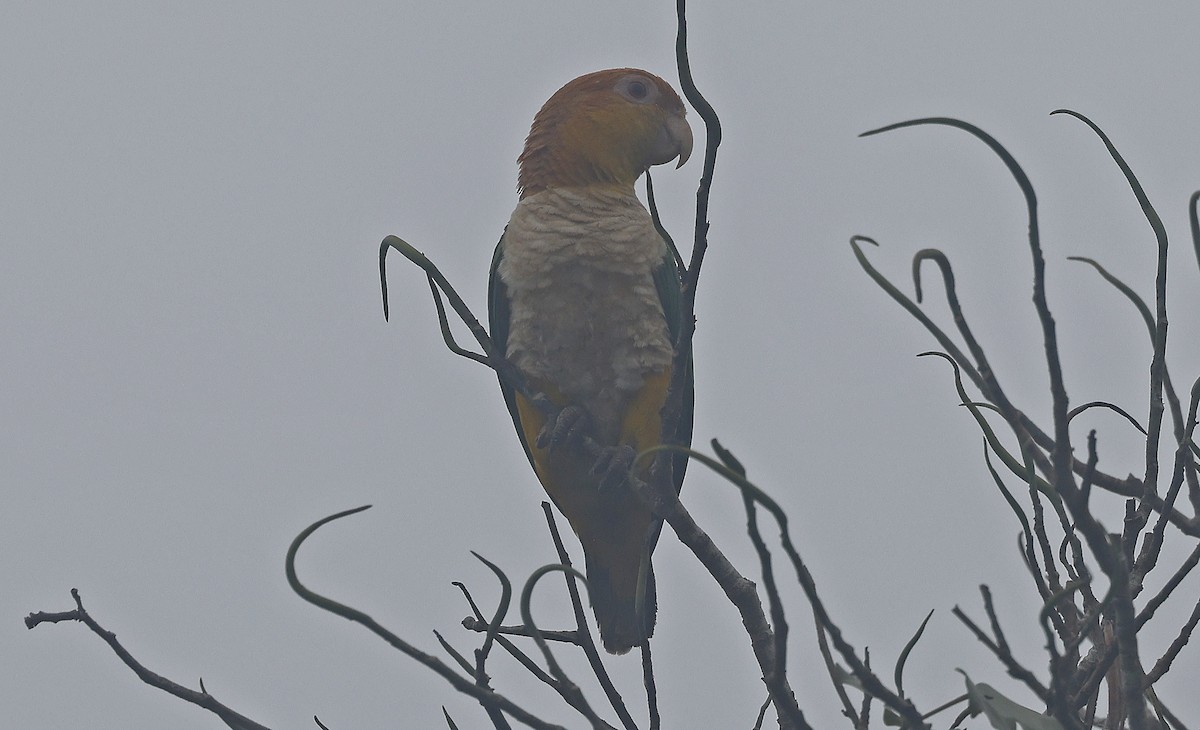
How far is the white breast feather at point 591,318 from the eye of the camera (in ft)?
13.3

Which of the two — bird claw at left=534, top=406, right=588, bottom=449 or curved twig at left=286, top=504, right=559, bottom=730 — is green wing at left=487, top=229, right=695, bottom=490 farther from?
curved twig at left=286, top=504, right=559, bottom=730

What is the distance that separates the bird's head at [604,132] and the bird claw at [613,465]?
1.09 metres

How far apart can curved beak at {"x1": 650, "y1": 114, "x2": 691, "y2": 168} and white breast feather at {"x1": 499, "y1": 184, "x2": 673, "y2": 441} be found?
796 mm

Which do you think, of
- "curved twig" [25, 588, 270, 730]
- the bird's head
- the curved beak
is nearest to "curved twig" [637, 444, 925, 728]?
"curved twig" [25, 588, 270, 730]

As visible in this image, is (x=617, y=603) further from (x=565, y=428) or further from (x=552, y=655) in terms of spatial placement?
(x=552, y=655)

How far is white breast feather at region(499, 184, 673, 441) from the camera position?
4.06 m

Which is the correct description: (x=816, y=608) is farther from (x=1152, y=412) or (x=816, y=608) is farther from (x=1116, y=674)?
(x=1116, y=674)

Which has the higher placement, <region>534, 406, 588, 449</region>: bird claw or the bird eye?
the bird eye

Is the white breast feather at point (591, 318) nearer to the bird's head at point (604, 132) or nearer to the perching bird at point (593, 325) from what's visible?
the perching bird at point (593, 325)

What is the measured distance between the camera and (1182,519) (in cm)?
212

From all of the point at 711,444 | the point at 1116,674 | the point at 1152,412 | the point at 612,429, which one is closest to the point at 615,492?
the point at 612,429

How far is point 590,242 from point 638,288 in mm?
237

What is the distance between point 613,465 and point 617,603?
67cm

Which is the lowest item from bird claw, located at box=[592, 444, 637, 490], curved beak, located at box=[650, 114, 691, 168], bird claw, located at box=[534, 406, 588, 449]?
bird claw, located at box=[592, 444, 637, 490]
